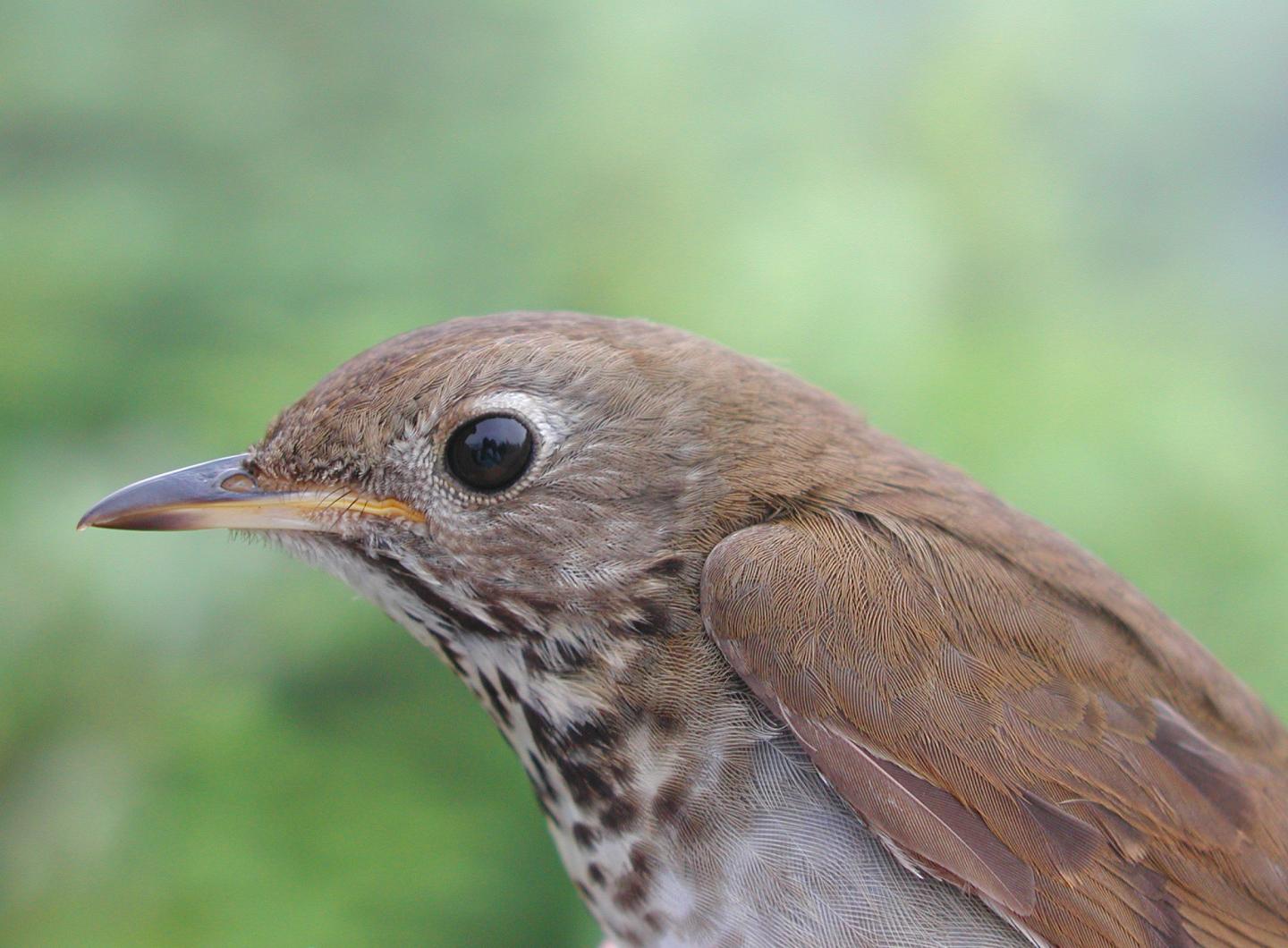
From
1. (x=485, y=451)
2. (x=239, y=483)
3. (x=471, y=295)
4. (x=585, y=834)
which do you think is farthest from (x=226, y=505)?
(x=471, y=295)

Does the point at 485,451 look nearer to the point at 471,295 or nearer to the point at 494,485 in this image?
the point at 494,485

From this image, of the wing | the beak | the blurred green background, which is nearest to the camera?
the wing

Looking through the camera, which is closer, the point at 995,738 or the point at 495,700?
the point at 995,738

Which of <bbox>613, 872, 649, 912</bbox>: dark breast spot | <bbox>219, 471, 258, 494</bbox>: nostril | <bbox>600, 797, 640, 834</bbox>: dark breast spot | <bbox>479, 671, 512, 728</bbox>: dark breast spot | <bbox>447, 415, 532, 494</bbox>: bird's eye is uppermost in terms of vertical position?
<bbox>447, 415, 532, 494</bbox>: bird's eye

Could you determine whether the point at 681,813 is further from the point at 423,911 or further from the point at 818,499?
the point at 423,911

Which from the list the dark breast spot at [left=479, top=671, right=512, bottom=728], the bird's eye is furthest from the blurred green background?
the bird's eye

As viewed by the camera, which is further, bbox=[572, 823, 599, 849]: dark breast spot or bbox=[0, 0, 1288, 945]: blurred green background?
bbox=[0, 0, 1288, 945]: blurred green background

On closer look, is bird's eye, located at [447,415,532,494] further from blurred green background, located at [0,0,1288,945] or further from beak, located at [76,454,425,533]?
blurred green background, located at [0,0,1288,945]

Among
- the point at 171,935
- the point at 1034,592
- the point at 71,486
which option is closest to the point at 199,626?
the point at 71,486
